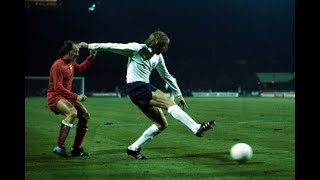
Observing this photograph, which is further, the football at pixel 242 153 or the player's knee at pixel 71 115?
the player's knee at pixel 71 115

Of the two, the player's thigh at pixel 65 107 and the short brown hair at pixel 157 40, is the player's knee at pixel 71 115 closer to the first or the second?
the player's thigh at pixel 65 107

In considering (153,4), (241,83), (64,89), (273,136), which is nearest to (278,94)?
(241,83)

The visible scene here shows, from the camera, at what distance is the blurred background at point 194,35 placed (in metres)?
63.5

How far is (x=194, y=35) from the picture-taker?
68.4 metres

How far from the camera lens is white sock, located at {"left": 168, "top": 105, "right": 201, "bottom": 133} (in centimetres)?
813

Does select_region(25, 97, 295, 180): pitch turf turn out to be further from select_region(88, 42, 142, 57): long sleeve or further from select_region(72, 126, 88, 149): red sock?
select_region(88, 42, 142, 57): long sleeve

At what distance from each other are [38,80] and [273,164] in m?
44.2

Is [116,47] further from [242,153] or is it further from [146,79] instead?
[242,153]

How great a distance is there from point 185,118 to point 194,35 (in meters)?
60.8

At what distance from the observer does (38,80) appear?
164 feet

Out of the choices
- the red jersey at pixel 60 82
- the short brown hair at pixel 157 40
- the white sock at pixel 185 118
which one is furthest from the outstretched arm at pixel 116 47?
the white sock at pixel 185 118

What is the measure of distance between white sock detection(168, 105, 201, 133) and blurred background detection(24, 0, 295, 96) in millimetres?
55200

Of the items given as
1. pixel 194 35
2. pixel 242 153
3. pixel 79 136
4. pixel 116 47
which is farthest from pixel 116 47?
pixel 194 35

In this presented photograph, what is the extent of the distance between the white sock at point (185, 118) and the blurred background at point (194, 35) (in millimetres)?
55200
